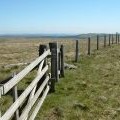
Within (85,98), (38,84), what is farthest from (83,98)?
(38,84)

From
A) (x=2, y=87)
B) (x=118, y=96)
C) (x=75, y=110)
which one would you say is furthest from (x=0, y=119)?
(x=118, y=96)

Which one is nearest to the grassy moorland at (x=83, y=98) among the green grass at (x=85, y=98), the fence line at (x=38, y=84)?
the green grass at (x=85, y=98)

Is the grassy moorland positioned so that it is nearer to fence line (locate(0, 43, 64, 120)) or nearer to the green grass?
the green grass

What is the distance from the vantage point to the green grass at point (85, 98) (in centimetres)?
863

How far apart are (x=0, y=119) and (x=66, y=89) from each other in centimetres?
715

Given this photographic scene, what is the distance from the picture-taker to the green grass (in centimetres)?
863

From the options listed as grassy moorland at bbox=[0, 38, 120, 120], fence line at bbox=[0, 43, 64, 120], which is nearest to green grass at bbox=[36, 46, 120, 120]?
grassy moorland at bbox=[0, 38, 120, 120]

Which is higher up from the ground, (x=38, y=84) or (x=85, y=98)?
(x=38, y=84)

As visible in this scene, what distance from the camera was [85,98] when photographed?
34.5 feet

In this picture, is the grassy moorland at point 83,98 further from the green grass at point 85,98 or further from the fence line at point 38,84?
the fence line at point 38,84

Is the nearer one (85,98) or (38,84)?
(38,84)

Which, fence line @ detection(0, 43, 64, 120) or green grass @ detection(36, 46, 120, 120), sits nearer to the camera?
fence line @ detection(0, 43, 64, 120)

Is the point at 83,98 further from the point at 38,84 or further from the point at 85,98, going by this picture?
the point at 38,84

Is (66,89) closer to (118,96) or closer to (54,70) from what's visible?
(54,70)
